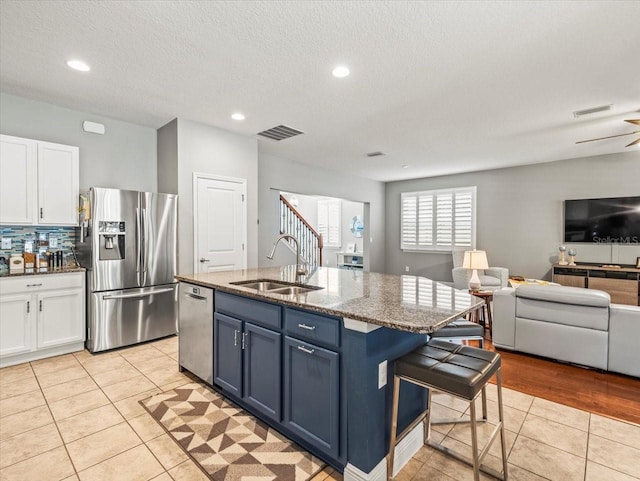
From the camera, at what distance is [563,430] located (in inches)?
90.6

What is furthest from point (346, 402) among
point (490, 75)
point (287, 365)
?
point (490, 75)

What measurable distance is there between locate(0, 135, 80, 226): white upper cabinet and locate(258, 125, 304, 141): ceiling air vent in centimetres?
234

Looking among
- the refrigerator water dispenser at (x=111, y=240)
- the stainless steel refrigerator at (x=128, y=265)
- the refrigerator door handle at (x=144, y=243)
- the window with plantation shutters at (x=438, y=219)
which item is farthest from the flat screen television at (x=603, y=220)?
the refrigerator water dispenser at (x=111, y=240)

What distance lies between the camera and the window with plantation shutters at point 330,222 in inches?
424

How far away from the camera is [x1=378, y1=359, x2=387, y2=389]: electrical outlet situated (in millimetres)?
1727

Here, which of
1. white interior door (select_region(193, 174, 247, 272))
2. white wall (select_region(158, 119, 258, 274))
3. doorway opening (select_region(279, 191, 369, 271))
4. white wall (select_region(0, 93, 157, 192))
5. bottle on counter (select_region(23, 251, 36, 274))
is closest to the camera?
bottle on counter (select_region(23, 251, 36, 274))

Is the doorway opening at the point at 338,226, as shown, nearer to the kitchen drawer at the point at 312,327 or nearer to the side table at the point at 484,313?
the side table at the point at 484,313

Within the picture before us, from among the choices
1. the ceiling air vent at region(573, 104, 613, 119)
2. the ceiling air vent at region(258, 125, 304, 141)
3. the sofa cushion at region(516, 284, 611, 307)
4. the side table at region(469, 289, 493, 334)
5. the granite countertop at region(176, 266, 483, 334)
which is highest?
the ceiling air vent at region(258, 125, 304, 141)

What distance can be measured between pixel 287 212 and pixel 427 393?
18.2 ft

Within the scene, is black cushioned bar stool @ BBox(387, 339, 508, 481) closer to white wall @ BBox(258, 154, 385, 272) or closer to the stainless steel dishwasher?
the stainless steel dishwasher

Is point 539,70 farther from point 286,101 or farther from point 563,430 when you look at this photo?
point 563,430

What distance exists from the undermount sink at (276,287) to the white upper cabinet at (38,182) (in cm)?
247

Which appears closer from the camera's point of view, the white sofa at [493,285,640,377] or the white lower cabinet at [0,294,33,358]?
the white sofa at [493,285,640,377]

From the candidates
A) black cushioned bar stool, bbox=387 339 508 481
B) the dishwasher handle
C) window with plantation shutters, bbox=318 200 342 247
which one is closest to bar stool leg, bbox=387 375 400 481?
black cushioned bar stool, bbox=387 339 508 481
